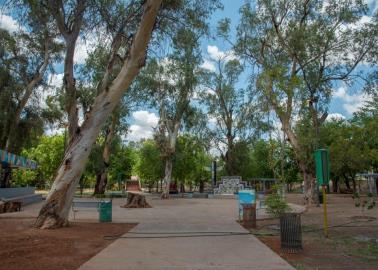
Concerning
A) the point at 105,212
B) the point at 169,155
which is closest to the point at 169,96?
the point at 169,155

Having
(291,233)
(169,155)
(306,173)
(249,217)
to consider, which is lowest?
(291,233)

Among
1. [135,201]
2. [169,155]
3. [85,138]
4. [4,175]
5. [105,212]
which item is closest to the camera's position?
[85,138]

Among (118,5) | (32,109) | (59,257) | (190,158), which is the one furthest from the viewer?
(190,158)

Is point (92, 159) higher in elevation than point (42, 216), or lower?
higher

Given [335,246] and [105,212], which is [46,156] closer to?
[105,212]

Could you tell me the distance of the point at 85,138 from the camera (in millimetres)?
13766

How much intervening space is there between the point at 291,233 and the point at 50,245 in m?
5.37

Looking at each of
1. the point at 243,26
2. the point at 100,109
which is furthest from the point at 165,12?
the point at 243,26

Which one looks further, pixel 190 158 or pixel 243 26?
pixel 190 158

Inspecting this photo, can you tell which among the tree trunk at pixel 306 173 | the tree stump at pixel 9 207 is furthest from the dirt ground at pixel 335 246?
the tree trunk at pixel 306 173

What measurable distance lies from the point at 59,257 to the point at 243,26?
24528mm

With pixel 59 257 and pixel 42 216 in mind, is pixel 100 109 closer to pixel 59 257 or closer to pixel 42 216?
pixel 42 216

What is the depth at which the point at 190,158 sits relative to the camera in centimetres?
6109

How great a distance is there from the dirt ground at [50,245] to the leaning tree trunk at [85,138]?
0.60 m
